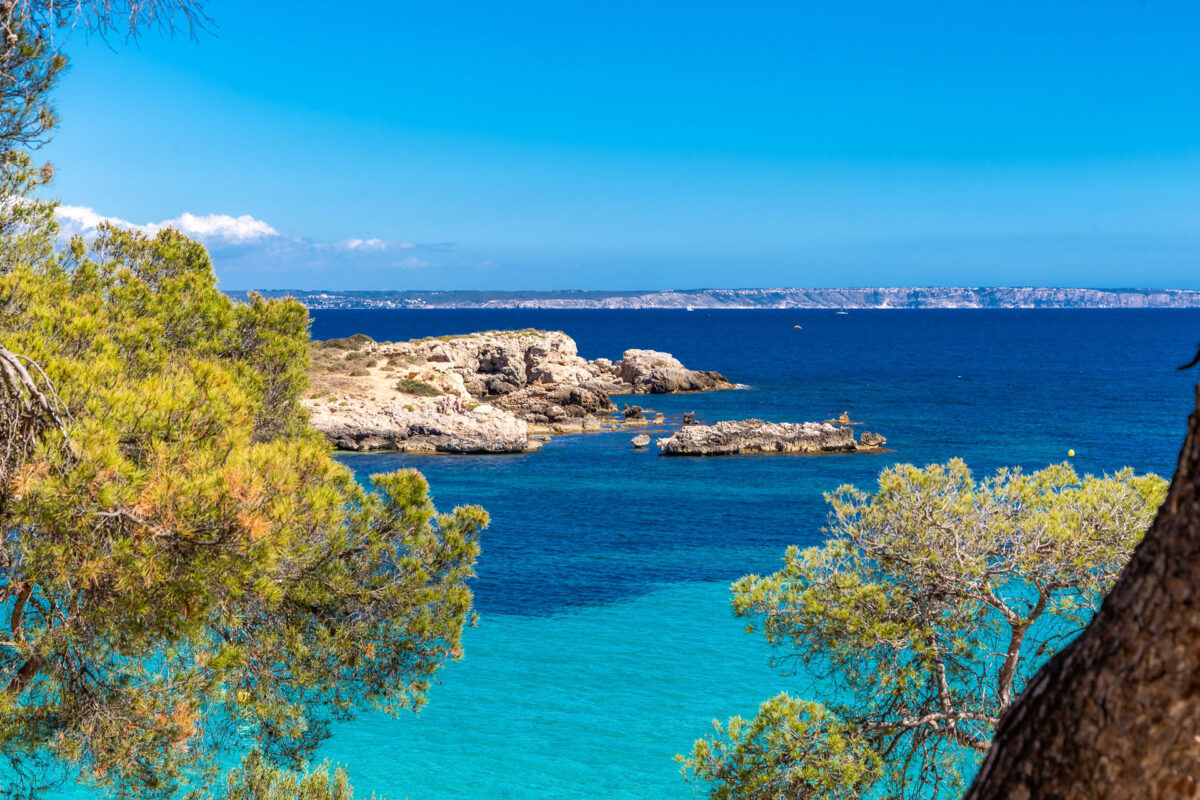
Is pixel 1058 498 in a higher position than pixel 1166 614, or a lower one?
lower

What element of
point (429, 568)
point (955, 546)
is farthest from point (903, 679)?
point (429, 568)

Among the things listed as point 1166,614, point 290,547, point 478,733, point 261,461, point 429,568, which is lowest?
point 478,733

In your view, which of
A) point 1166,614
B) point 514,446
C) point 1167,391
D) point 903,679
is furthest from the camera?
point 1167,391

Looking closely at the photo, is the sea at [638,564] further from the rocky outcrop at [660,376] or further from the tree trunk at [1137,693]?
the tree trunk at [1137,693]

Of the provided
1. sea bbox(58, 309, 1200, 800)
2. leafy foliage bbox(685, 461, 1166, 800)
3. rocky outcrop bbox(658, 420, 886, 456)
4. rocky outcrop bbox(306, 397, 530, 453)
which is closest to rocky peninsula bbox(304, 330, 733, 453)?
rocky outcrop bbox(306, 397, 530, 453)

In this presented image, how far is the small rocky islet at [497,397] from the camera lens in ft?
170

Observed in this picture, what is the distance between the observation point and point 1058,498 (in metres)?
10.4

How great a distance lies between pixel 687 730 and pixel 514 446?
3340cm

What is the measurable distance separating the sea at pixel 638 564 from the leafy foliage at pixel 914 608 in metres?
2.63

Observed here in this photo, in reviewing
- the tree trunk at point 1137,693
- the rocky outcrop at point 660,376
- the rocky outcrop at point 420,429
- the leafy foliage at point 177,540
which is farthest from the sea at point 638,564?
the tree trunk at point 1137,693

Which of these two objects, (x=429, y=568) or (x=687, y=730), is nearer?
(x=429, y=568)

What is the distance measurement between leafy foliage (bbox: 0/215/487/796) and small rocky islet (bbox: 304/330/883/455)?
23.4m

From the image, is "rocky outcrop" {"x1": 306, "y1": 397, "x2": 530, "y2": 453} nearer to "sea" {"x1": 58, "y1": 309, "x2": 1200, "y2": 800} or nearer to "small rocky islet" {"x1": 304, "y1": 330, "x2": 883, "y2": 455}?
"small rocky islet" {"x1": 304, "y1": 330, "x2": 883, "y2": 455}

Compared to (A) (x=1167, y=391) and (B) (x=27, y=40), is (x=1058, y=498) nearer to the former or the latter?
(B) (x=27, y=40)
